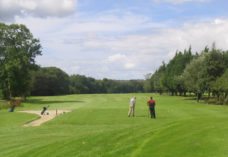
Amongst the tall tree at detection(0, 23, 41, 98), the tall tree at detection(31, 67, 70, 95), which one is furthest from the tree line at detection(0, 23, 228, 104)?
the tall tree at detection(31, 67, 70, 95)

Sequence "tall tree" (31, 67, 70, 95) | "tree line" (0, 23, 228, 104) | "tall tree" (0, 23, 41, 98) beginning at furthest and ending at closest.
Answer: "tall tree" (31, 67, 70, 95)
"tall tree" (0, 23, 41, 98)
"tree line" (0, 23, 228, 104)

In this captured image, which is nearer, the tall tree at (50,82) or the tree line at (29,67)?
the tree line at (29,67)

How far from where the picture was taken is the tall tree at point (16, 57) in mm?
90812

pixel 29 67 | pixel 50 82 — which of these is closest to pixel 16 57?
pixel 29 67

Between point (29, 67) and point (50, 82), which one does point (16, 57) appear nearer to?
point (29, 67)

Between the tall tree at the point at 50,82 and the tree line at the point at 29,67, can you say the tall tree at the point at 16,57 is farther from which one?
the tall tree at the point at 50,82

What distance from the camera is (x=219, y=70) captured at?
3295 inches

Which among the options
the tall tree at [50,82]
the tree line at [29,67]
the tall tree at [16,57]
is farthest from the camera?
the tall tree at [50,82]

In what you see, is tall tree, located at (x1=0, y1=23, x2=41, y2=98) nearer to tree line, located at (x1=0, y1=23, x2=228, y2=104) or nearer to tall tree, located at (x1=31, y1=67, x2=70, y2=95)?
tree line, located at (x1=0, y1=23, x2=228, y2=104)

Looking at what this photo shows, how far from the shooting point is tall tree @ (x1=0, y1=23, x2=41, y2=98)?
90812mm

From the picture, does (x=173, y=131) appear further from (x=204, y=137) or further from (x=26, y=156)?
(x=26, y=156)

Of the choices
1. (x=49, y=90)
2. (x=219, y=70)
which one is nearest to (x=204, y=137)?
(x=219, y=70)

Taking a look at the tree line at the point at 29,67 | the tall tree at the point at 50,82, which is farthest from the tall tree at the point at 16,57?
the tall tree at the point at 50,82

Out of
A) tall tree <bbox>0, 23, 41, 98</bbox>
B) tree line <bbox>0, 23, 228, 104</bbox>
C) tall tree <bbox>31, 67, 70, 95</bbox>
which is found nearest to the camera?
tree line <bbox>0, 23, 228, 104</bbox>
